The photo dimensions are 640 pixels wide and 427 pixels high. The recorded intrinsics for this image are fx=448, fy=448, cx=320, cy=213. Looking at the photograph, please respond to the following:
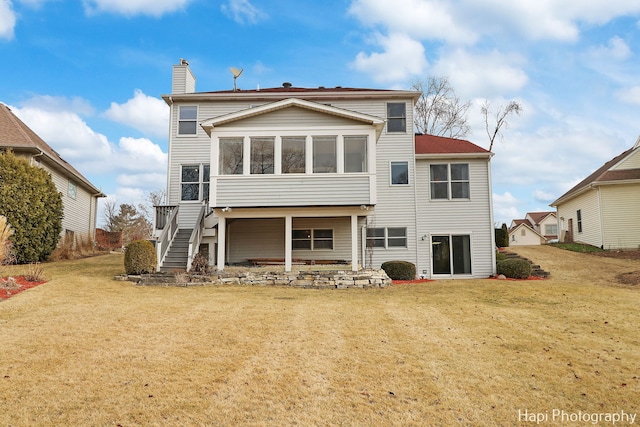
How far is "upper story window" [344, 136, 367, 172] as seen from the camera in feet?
51.7

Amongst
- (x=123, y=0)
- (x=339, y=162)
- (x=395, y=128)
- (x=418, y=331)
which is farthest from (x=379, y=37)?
(x=418, y=331)

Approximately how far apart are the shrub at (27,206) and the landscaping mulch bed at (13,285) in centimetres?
432

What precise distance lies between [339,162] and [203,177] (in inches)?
263

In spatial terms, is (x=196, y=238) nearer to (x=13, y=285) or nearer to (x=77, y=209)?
(x=13, y=285)

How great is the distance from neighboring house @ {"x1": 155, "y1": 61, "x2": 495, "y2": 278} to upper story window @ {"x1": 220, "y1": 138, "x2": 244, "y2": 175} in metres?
0.04

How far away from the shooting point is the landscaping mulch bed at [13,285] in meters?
11.5

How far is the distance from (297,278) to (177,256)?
4.81m

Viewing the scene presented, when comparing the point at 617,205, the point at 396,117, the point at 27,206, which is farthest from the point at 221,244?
the point at 617,205

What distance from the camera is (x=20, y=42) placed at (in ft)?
65.5

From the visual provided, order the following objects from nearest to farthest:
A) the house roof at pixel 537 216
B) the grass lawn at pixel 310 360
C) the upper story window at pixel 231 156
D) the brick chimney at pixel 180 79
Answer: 1. the grass lawn at pixel 310 360
2. the upper story window at pixel 231 156
3. the brick chimney at pixel 180 79
4. the house roof at pixel 537 216

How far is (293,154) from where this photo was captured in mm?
15797

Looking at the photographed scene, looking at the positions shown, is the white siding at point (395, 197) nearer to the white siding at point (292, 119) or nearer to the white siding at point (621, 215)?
the white siding at point (292, 119)

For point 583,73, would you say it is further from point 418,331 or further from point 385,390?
point 385,390

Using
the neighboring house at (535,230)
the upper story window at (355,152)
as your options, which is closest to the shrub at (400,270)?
the upper story window at (355,152)
